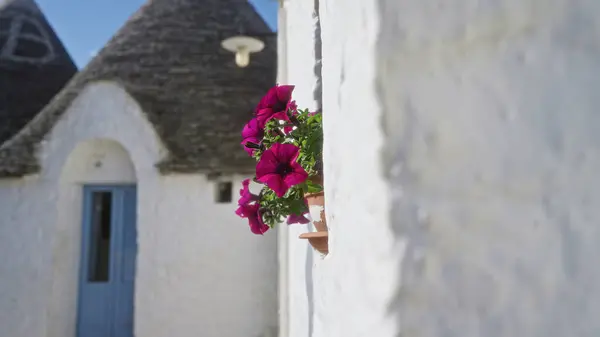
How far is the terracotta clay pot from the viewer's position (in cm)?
151

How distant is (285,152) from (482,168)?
91cm

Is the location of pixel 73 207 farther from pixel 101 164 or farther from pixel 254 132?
pixel 254 132

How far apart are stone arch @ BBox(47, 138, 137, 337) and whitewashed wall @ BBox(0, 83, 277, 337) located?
0.01 metres

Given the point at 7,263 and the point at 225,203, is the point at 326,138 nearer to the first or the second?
the point at 225,203

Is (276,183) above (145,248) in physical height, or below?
above

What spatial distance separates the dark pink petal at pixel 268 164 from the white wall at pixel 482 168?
79 cm

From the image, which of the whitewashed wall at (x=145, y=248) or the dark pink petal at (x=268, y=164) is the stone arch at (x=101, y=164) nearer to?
the whitewashed wall at (x=145, y=248)

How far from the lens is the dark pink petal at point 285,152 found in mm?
1562

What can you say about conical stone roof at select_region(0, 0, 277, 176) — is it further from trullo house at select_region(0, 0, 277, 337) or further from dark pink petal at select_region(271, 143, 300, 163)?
dark pink petal at select_region(271, 143, 300, 163)

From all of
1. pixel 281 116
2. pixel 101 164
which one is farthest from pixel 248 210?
pixel 101 164

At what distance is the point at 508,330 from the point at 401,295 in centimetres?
15

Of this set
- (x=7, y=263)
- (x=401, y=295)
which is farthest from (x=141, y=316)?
(x=401, y=295)

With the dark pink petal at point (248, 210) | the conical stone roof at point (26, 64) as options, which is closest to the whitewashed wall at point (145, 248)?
the conical stone roof at point (26, 64)

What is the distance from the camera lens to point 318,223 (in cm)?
158
